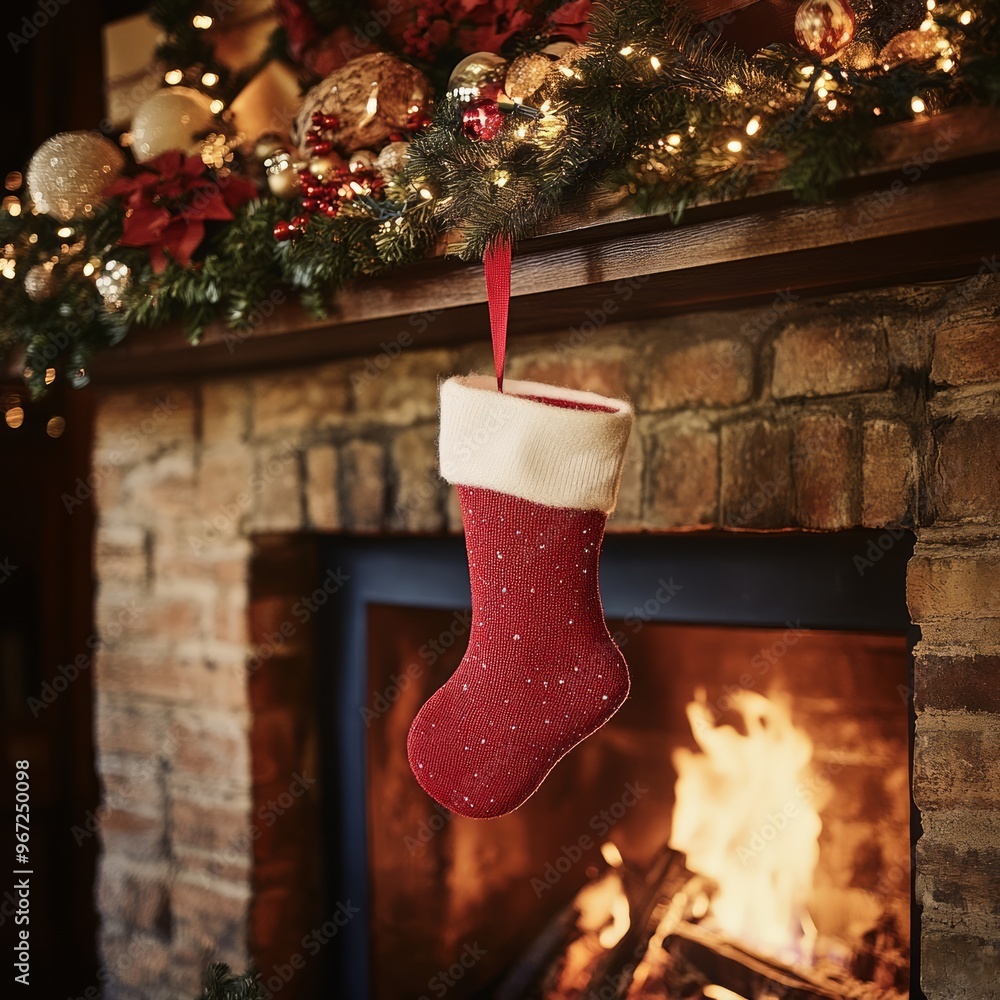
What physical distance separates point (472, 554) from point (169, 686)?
88 centimetres

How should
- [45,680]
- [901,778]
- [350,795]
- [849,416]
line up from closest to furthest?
[849,416] < [901,778] < [350,795] < [45,680]

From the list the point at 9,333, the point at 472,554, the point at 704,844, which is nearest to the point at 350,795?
the point at 704,844

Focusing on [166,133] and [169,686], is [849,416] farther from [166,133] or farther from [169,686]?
[169,686]

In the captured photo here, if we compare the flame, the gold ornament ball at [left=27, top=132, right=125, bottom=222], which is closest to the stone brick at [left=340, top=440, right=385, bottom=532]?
the gold ornament ball at [left=27, top=132, right=125, bottom=222]

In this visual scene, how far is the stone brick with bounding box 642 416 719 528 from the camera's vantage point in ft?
3.73

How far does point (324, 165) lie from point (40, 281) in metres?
0.57

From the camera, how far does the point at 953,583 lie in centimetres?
97

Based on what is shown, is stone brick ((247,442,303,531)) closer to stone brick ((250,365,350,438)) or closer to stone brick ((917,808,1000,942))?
stone brick ((250,365,350,438))

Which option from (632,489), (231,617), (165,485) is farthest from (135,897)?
(632,489)

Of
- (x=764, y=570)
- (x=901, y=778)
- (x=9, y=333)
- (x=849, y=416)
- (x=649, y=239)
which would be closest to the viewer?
(x=649, y=239)

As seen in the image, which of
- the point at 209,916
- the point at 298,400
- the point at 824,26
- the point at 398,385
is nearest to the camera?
the point at 824,26

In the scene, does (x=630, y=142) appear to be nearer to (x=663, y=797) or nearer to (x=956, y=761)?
(x=956, y=761)

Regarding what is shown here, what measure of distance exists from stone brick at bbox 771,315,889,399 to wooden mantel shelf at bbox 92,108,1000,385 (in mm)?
49

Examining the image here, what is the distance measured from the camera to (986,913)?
3.15 feet
